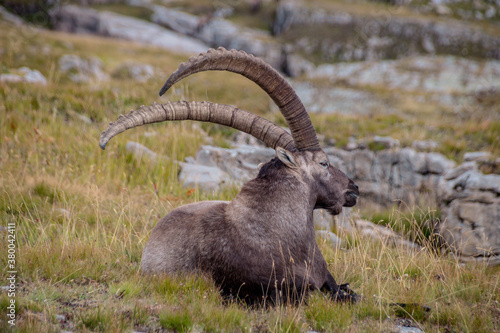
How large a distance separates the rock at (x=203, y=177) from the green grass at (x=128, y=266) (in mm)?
305

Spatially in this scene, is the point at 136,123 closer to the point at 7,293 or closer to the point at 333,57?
→ the point at 7,293

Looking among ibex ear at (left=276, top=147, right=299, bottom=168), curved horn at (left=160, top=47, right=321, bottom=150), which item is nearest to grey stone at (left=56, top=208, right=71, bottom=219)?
curved horn at (left=160, top=47, right=321, bottom=150)

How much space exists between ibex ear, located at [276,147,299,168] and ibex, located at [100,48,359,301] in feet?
0.04

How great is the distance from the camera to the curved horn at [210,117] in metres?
3.94

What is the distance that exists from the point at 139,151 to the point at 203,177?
181cm

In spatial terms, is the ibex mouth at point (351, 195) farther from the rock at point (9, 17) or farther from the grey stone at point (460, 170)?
the rock at point (9, 17)

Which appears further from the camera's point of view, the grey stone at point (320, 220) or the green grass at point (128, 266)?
the grey stone at point (320, 220)

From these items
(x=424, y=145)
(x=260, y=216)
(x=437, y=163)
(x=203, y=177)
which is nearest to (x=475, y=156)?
(x=437, y=163)

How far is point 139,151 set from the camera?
29.7 ft

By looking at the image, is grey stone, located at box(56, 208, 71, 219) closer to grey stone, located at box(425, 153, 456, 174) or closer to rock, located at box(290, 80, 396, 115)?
grey stone, located at box(425, 153, 456, 174)

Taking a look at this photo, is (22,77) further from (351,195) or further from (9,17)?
(9,17)

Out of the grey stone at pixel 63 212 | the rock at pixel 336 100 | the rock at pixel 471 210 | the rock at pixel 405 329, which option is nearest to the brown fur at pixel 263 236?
the rock at pixel 405 329

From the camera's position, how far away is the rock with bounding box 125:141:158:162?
8965 millimetres

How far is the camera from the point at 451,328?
4.04 m
